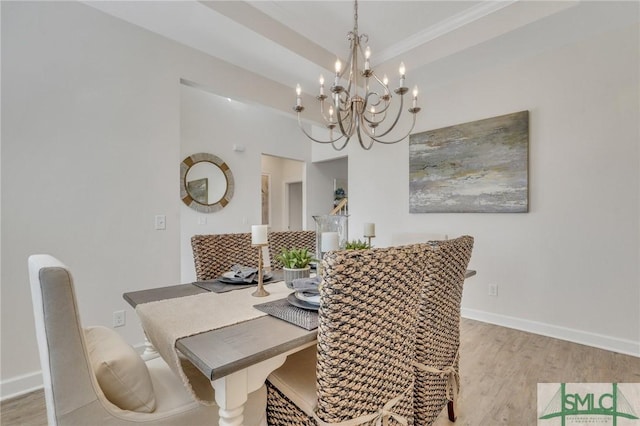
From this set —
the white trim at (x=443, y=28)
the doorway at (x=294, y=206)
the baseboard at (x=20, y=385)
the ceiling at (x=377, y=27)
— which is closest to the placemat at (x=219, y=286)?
the baseboard at (x=20, y=385)

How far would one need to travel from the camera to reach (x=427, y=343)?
1.26 metres

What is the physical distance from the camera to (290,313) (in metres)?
1.15

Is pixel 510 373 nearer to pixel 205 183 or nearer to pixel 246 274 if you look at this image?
pixel 246 274

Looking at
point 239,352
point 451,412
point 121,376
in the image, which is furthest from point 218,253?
point 451,412

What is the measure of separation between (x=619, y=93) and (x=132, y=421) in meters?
3.61

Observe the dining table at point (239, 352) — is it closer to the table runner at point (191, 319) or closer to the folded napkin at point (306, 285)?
the table runner at point (191, 319)

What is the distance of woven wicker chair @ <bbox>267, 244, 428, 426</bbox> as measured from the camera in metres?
0.85

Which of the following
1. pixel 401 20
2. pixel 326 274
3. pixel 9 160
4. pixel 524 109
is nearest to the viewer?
pixel 326 274

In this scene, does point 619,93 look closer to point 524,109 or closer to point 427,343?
point 524,109

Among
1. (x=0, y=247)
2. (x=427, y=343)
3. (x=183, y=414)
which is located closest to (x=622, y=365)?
(x=427, y=343)

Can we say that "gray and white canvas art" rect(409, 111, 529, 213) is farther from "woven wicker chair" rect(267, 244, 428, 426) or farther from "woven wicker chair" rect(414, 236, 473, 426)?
"woven wicker chair" rect(267, 244, 428, 426)

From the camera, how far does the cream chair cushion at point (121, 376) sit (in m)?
0.86

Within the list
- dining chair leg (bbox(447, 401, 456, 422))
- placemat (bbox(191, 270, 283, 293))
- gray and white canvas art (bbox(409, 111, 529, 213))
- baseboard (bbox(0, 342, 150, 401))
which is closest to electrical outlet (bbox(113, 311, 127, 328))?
baseboard (bbox(0, 342, 150, 401))

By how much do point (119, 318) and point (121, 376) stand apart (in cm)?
166
